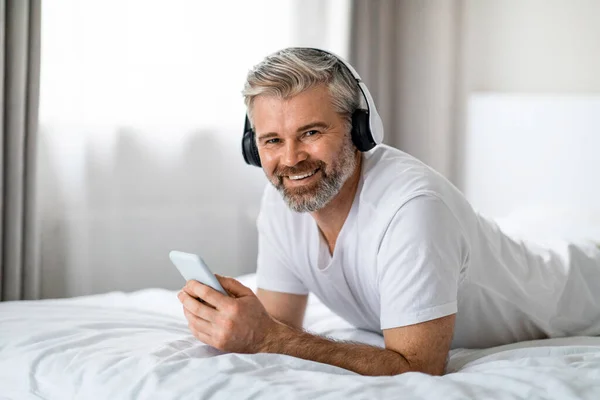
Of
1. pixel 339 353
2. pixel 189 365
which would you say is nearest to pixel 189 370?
pixel 189 365

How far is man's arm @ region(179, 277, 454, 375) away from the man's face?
0.92ft

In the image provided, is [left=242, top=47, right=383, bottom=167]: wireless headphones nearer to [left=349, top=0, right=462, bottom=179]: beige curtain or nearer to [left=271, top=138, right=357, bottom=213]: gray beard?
[left=271, top=138, right=357, bottom=213]: gray beard

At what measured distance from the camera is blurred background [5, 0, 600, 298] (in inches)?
108

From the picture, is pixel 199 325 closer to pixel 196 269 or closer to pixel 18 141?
pixel 196 269

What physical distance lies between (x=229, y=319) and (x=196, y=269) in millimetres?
100

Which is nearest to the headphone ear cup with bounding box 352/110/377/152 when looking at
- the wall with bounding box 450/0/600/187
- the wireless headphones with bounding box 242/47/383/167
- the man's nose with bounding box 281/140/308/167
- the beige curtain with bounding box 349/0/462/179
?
the wireless headphones with bounding box 242/47/383/167

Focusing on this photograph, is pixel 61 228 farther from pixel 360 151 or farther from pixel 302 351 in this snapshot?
pixel 302 351

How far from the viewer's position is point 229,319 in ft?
4.25

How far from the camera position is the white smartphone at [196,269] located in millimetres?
1295

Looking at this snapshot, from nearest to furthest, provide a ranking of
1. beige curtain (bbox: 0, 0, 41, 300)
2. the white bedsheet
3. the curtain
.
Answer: the white bedsheet < beige curtain (bbox: 0, 0, 41, 300) < the curtain

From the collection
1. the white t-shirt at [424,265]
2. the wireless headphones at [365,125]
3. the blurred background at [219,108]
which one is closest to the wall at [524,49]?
the blurred background at [219,108]

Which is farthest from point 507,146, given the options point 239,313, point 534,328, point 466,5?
point 239,313

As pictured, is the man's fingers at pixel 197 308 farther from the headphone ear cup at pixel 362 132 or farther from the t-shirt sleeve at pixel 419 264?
the headphone ear cup at pixel 362 132

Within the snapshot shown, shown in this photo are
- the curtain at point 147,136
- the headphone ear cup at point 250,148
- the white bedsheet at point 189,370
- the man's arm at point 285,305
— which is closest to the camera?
the white bedsheet at point 189,370
